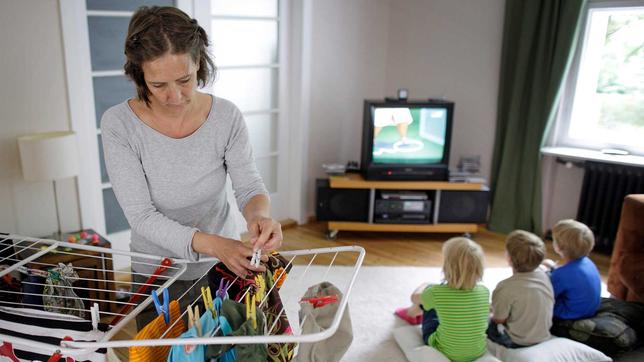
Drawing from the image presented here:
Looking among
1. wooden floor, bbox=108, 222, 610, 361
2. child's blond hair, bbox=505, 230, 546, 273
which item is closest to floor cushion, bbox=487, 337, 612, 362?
child's blond hair, bbox=505, 230, 546, 273

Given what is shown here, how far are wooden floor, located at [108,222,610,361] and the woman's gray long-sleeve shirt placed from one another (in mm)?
2170

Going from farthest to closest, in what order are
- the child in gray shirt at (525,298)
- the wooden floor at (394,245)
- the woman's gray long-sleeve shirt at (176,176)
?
the wooden floor at (394,245) < the child in gray shirt at (525,298) < the woman's gray long-sleeve shirt at (176,176)

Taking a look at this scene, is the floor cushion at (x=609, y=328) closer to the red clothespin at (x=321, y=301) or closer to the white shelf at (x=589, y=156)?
the white shelf at (x=589, y=156)

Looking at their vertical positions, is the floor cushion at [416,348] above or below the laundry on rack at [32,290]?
below

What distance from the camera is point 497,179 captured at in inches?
173

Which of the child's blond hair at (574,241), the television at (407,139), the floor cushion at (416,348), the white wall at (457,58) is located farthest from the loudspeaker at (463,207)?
the floor cushion at (416,348)

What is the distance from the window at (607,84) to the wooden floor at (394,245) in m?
0.91

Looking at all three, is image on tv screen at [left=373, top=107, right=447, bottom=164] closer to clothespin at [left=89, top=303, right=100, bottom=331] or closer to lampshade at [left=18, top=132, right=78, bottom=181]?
lampshade at [left=18, top=132, right=78, bottom=181]

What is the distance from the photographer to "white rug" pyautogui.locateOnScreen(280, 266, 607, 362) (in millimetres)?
2688

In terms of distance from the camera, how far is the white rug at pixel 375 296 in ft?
8.82

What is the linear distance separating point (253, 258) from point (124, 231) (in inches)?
98.5

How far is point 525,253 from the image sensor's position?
2.47m

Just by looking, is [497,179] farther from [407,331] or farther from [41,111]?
[41,111]

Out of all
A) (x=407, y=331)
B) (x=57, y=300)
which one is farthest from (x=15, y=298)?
(x=407, y=331)
